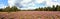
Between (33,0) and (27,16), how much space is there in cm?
29

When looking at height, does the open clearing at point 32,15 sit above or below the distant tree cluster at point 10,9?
below

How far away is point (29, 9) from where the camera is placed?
2.08 m

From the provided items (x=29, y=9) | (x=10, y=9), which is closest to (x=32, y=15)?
(x=29, y=9)

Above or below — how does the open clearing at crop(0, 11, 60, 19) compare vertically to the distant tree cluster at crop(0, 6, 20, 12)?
below

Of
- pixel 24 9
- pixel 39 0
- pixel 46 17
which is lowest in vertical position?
pixel 46 17

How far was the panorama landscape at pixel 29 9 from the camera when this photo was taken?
2049mm

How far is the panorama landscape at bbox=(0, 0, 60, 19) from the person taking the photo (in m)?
2.05

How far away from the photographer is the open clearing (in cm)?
204

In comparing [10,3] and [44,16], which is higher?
[10,3]

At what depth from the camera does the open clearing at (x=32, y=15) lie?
80.3 inches

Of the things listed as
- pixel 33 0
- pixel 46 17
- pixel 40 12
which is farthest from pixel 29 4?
pixel 46 17

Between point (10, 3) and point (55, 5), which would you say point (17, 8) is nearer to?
point (10, 3)

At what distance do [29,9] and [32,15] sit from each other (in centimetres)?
11

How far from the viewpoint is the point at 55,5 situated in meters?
2.09
